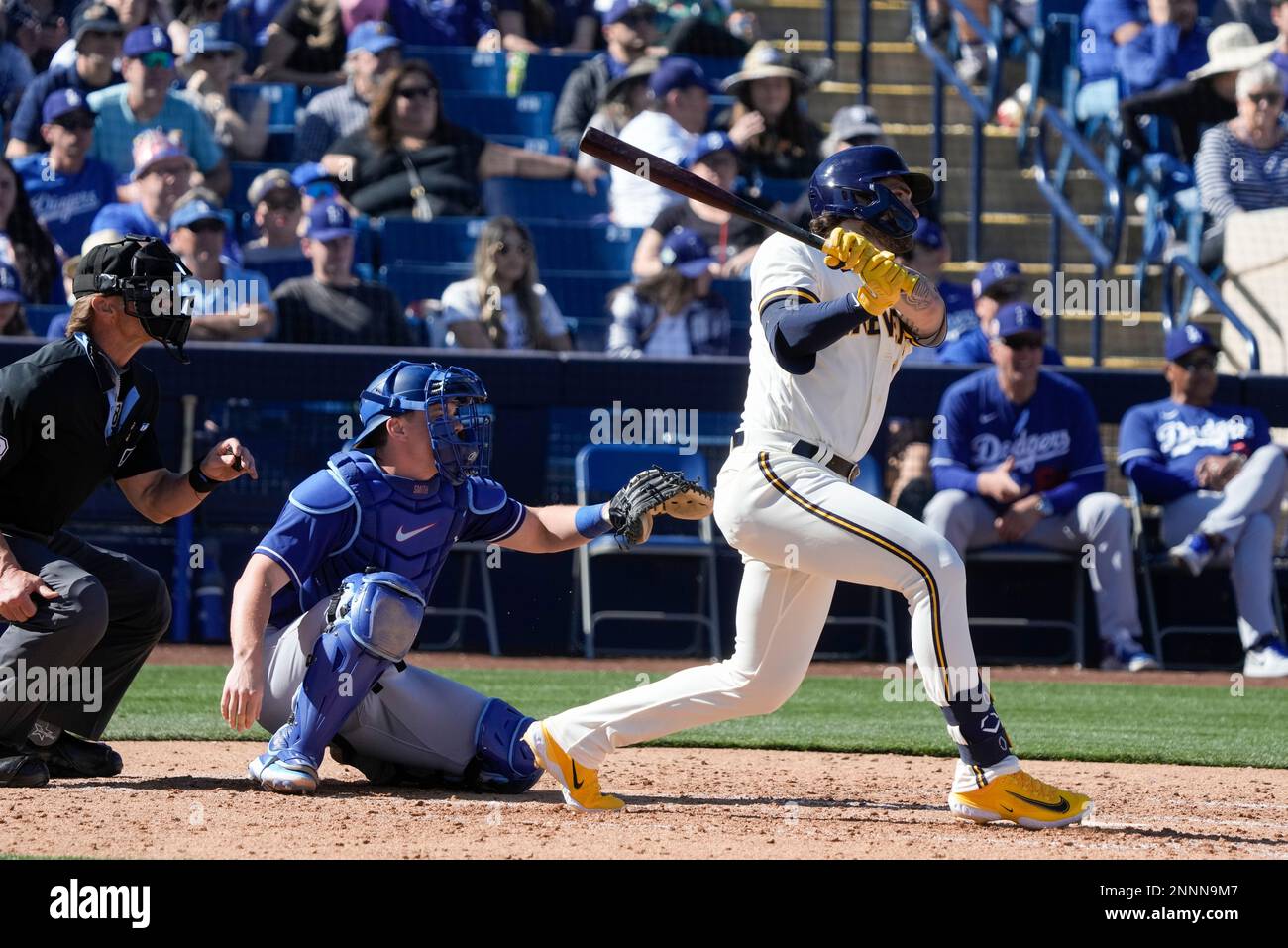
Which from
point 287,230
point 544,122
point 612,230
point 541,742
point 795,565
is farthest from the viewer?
point 544,122

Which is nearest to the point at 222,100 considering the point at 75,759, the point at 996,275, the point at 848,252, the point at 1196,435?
the point at 996,275

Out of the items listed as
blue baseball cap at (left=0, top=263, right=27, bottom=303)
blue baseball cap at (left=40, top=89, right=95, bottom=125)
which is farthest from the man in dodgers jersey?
blue baseball cap at (left=40, top=89, right=95, bottom=125)

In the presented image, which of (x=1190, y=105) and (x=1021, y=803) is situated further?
(x=1190, y=105)

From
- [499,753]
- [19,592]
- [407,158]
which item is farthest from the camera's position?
[407,158]

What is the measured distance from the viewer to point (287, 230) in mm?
9375

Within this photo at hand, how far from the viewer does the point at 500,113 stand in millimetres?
11273

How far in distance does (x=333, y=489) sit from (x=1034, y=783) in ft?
6.21

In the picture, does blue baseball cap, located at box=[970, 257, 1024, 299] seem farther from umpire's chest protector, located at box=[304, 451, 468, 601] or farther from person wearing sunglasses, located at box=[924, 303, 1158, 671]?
umpire's chest protector, located at box=[304, 451, 468, 601]

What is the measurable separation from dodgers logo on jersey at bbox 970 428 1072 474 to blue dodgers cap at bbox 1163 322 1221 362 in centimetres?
72

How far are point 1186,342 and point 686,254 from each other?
2450 mm

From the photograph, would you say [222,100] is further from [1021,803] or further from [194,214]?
[1021,803]

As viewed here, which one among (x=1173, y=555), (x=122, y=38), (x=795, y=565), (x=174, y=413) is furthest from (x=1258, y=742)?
(x=122, y=38)

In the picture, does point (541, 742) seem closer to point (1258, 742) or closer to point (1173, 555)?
point (1258, 742)

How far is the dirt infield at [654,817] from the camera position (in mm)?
3971
